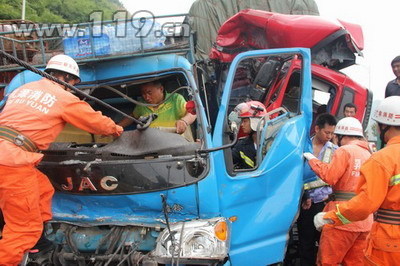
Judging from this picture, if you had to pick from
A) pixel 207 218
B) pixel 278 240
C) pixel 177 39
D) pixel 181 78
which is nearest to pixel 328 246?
pixel 278 240

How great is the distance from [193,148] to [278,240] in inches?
42.8

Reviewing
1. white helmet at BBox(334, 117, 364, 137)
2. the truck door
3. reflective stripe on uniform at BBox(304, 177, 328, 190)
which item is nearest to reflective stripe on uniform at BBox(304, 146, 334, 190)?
reflective stripe on uniform at BBox(304, 177, 328, 190)

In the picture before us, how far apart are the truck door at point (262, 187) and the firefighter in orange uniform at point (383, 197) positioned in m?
0.46

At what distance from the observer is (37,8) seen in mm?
15336

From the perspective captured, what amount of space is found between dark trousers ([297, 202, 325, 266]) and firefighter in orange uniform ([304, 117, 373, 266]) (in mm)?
374

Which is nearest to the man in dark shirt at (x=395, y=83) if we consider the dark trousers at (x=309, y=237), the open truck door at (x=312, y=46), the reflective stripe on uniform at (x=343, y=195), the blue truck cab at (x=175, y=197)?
the open truck door at (x=312, y=46)

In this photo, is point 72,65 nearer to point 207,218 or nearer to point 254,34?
point 207,218

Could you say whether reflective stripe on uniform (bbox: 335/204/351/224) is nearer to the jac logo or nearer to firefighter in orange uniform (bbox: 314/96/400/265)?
firefighter in orange uniform (bbox: 314/96/400/265)

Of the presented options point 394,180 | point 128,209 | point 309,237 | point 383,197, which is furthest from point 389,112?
point 128,209

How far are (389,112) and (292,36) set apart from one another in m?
3.19

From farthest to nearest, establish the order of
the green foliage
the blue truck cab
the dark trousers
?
the green foliage → the dark trousers → the blue truck cab

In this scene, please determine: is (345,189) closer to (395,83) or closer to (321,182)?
(321,182)

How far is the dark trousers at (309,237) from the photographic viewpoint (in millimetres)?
3936

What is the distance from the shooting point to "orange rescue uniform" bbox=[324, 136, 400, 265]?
7.97 feet
